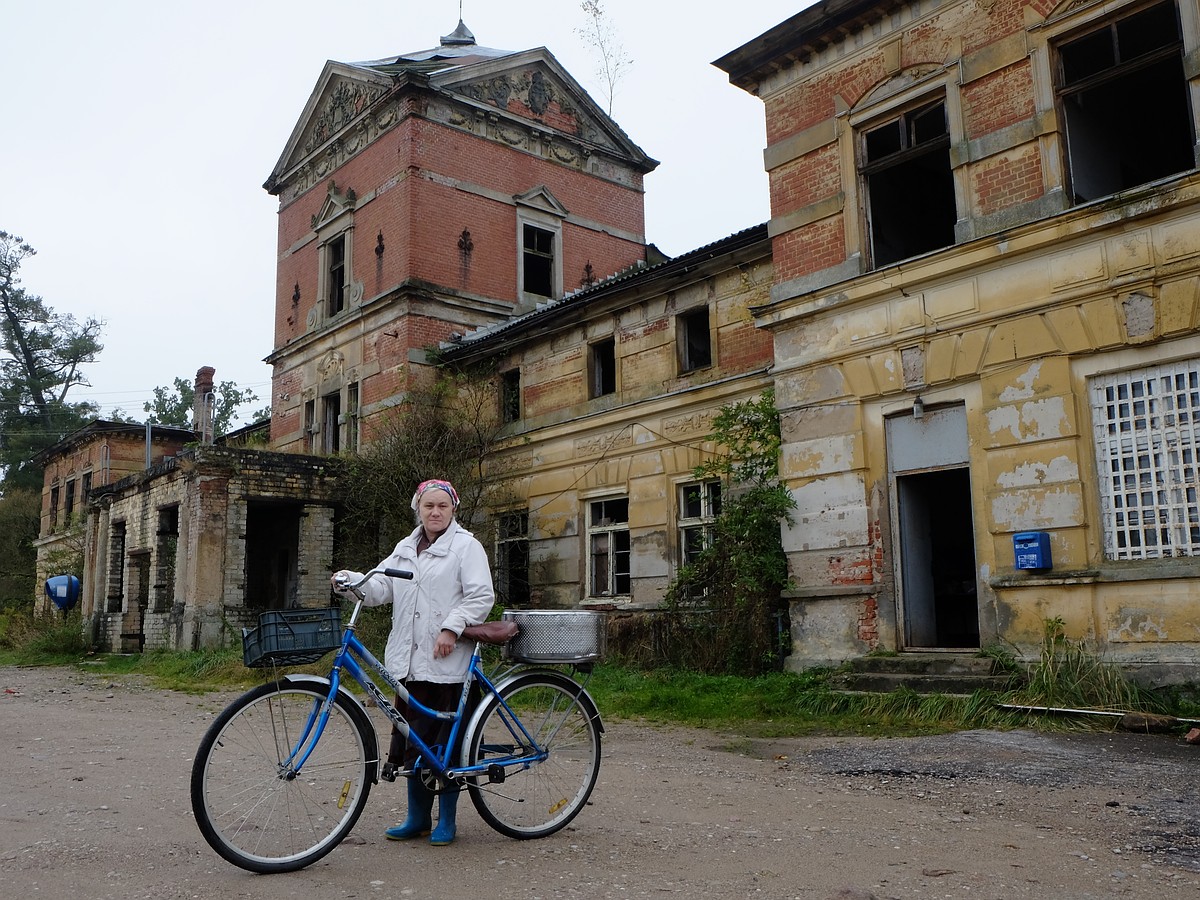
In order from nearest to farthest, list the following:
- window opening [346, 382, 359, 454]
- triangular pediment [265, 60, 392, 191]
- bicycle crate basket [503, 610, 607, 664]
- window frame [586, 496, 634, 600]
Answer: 1. bicycle crate basket [503, 610, 607, 664]
2. window frame [586, 496, 634, 600]
3. window opening [346, 382, 359, 454]
4. triangular pediment [265, 60, 392, 191]

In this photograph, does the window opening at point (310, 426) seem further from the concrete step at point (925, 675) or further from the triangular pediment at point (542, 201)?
the concrete step at point (925, 675)

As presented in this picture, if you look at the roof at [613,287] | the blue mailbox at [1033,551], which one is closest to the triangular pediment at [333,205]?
the roof at [613,287]

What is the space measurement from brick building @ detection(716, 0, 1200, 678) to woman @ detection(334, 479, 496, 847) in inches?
268

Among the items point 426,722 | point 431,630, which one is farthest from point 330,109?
point 426,722

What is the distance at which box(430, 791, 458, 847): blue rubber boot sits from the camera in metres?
4.89

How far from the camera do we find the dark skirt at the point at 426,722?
491 centimetres

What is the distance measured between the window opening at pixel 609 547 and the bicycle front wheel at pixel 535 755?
11499 mm

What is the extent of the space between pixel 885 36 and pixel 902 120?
1042mm

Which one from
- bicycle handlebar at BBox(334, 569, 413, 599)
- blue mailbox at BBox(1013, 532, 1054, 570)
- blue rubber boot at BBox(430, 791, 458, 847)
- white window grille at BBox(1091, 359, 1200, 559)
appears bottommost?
blue rubber boot at BBox(430, 791, 458, 847)

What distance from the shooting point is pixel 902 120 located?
12.0 metres

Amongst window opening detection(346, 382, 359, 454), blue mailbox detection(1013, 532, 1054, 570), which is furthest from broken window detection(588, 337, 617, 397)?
blue mailbox detection(1013, 532, 1054, 570)

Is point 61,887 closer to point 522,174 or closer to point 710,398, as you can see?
point 710,398

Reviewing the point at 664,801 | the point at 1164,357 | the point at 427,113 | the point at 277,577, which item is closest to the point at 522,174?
the point at 427,113

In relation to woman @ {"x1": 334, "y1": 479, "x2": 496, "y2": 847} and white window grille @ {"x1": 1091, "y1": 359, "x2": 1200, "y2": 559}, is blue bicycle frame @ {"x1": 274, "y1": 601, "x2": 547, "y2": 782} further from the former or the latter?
white window grille @ {"x1": 1091, "y1": 359, "x2": 1200, "y2": 559}
